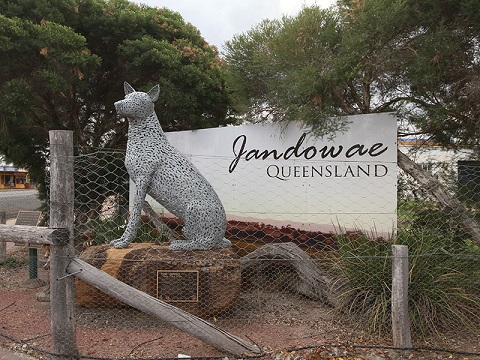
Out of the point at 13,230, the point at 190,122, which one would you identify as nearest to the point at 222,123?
the point at 190,122

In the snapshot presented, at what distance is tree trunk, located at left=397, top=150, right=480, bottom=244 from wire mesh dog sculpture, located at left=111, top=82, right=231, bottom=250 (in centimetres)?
249

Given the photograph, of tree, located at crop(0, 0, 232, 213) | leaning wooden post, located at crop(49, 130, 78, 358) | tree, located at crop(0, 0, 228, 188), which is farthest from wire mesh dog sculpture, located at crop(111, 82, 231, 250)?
tree, located at crop(0, 0, 228, 188)

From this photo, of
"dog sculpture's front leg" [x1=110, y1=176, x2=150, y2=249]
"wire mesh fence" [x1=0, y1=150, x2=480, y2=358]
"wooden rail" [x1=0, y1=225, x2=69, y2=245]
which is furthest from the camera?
"dog sculpture's front leg" [x1=110, y1=176, x2=150, y2=249]

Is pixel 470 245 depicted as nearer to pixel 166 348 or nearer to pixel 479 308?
pixel 479 308

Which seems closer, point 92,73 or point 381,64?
point 381,64

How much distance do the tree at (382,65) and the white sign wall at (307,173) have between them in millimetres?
302

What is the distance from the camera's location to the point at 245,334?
154 inches

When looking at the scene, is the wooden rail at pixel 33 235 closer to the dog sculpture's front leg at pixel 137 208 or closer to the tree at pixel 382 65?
the dog sculpture's front leg at pixel 137 208

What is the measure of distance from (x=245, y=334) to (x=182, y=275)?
809mm

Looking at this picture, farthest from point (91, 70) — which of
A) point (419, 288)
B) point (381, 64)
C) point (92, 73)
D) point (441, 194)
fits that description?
point (419, 288)

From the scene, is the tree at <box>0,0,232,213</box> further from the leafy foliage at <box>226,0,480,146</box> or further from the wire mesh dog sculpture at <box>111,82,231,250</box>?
the wire mesh dog sculpture at <box>111,82,231,250</box>

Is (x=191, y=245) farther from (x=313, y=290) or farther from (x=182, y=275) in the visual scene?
(x=313, y=290)

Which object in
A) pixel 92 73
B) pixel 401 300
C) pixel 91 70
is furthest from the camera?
pixel 92 73

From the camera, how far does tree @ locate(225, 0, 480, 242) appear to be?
4.69 m
